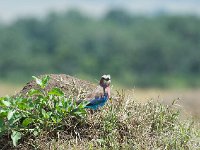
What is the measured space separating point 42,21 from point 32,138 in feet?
378

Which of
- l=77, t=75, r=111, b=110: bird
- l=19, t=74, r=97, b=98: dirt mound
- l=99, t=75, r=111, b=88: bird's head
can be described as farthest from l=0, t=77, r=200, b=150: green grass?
l=19, t=74, r=97, b=98: dirt mound

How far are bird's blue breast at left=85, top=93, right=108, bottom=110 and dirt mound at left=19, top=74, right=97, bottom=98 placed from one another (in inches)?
13.3

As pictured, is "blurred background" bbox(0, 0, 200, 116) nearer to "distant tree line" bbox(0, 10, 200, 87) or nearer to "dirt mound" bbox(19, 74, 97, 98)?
"distant tree line" bbox(0, 10, 200, 87)

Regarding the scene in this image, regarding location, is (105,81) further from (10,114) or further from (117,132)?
(10,114)

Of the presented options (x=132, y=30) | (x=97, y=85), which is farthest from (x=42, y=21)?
(x=97, y=85)

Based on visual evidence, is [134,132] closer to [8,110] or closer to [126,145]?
[126,145]

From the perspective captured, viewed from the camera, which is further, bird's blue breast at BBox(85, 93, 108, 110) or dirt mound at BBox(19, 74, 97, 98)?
dirt mound at BBox(19, 74, 97, 98)

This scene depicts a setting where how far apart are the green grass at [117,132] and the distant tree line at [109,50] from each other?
190 ft

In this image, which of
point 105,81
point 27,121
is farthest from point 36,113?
point 105,81

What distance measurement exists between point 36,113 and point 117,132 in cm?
86

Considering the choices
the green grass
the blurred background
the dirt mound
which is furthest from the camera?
the blurred background

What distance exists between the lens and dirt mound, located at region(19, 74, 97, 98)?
8.00m

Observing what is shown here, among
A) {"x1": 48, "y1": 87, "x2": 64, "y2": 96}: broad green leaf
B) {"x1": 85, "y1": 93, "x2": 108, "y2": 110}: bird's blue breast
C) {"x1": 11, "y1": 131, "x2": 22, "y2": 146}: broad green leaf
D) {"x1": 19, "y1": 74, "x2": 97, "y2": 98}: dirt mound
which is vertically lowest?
{"x1": 11, "y1": 131, "x2": 22, "y2": 146}: broad green leaf

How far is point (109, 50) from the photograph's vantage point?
9362 centimetres
